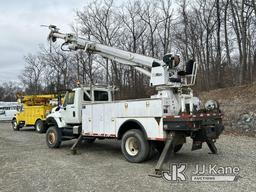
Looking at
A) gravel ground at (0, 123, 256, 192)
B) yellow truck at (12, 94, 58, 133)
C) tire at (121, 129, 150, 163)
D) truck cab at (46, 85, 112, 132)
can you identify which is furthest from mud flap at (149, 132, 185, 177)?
yellow truck at (12, 94, 58, 133)

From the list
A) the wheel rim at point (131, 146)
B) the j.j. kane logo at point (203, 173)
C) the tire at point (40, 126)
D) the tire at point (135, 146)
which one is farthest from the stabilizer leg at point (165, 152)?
the tire at point (40, 126)

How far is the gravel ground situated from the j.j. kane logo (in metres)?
0.18

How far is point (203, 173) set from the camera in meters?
7.80

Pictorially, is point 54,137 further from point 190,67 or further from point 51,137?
point 190,67

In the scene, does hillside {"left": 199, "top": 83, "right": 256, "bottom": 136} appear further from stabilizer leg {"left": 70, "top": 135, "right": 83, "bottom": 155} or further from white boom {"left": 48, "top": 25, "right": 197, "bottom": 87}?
stabilizer leg {"left": 70, "top": 135, "right": 83, "bottom": 155}

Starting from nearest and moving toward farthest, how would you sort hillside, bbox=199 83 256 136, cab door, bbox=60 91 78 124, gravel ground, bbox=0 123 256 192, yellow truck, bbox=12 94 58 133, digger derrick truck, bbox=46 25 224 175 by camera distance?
gravel ground, bbox=0 123 256 192 → digger derrick truck, bbox=46 25 224 175 → cab door, bbox=60 91 78 124 → hillside, bbox=199 83 256 136 → yellow truck, bbox=12 94 58 133

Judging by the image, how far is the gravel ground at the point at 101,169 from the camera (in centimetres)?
672

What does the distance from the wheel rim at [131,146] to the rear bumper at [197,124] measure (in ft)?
4.24

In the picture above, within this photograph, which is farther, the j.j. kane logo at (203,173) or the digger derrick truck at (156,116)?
the digger derrick truck at (156,116)

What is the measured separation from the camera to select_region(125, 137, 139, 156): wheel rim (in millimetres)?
9063

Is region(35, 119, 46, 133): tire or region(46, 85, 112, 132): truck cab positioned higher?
region(46, 85, 112, 132): truck cab

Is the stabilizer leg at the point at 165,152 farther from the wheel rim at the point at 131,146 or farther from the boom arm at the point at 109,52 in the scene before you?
the boom arm at the point at 109,52

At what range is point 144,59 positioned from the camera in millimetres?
10711

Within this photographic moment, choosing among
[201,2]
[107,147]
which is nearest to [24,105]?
[107,147]
